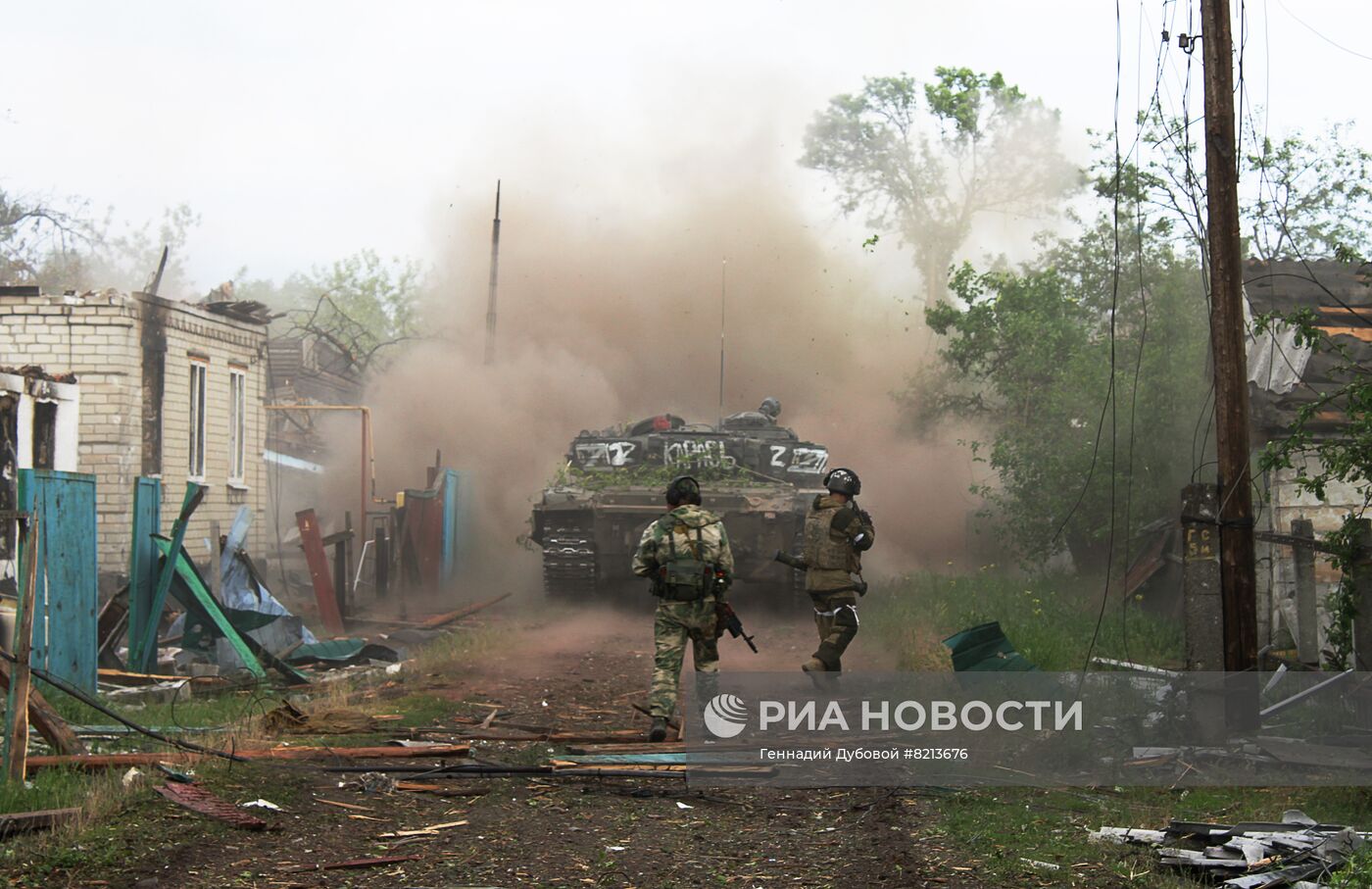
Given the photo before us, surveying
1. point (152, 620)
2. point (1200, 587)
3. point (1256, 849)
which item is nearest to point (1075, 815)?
point (1256, 849)

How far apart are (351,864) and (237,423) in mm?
14511

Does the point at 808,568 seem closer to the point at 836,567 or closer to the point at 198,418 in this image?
the point at 836,567

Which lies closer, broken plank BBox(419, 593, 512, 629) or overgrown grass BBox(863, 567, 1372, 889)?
overgrown grass BBox(863, 567, 1372, 889)

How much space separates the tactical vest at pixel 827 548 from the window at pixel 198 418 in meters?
10.6

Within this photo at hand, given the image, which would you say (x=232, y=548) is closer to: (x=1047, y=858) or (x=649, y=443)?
(x=649, y=443)

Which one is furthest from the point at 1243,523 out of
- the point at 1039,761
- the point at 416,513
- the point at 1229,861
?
the point at 416,513

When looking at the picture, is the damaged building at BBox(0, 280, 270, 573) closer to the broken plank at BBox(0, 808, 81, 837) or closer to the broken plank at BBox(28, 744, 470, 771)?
the broken plank at BBox(28, 744, 470, 771)

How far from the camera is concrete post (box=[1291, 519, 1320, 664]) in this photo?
9562 millimetres

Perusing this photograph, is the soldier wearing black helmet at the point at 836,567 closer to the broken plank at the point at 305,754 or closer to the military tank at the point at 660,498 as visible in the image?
the broken plank at the point at 305,754

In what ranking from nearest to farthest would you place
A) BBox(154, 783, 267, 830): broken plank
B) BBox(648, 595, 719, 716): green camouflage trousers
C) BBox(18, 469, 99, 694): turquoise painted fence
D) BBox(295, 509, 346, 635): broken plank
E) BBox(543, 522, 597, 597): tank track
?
BBox(154, 783, 267, 830): broken plank
BBox(648, 595, 719, 716): green camouflage trousers
BBox(18, 469, 99, 694): turquoise painted fence
BBox(295, 509, 346, 635): broken plank
BBox(543, 522, 597, 597): tank track

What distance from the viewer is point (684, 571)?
8281 millimetres

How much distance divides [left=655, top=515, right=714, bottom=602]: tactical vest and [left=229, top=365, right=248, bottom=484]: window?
1165 centimetres

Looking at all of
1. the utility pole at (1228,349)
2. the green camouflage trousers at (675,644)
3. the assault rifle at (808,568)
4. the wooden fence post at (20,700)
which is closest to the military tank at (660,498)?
the assault rifle at (808,568)

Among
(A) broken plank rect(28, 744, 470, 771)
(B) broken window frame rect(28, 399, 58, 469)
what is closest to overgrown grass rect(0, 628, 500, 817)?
(A) broken plank rect(28, 744, 470, 771)
